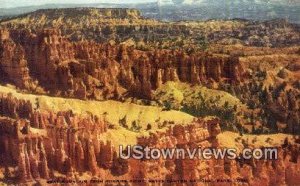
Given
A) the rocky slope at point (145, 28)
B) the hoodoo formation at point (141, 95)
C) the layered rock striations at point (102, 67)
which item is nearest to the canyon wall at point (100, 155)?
the hoodoo formation at point (141, 95)

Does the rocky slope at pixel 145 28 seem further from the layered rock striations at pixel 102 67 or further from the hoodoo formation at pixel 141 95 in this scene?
the layered rock striations at pixel 102 67

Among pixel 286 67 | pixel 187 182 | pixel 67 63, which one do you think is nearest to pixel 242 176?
pixel 187 182

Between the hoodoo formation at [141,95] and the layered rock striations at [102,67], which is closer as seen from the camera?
the hoodoo formation at [141,95]

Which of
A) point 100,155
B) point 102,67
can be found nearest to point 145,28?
point 102,67

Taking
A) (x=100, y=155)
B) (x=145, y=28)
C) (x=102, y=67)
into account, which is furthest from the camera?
(x=102, y=67)

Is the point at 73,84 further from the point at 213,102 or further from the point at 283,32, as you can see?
the point at 283,32

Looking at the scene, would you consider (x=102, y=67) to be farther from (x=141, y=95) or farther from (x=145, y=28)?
(x=145, y=28)

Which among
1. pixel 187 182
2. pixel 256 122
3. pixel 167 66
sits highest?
pixel 167 66
